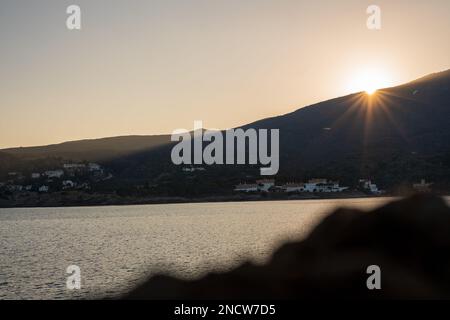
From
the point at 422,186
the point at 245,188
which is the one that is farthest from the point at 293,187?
the point at 422,186

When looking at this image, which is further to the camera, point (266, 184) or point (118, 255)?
point (266, 184)

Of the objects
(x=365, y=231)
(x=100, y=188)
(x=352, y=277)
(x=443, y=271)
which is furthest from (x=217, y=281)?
(x=100, y=188)

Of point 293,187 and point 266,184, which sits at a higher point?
point 266,184

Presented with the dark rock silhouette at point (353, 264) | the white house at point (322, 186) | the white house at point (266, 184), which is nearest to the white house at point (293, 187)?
the white house at point (322, 186)

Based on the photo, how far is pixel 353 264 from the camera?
17344 mm

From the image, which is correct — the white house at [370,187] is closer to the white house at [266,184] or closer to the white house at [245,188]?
the white house at [266,184]

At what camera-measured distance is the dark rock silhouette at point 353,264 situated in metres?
16.3

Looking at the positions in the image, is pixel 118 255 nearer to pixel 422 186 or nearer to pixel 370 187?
pixel 422 186
